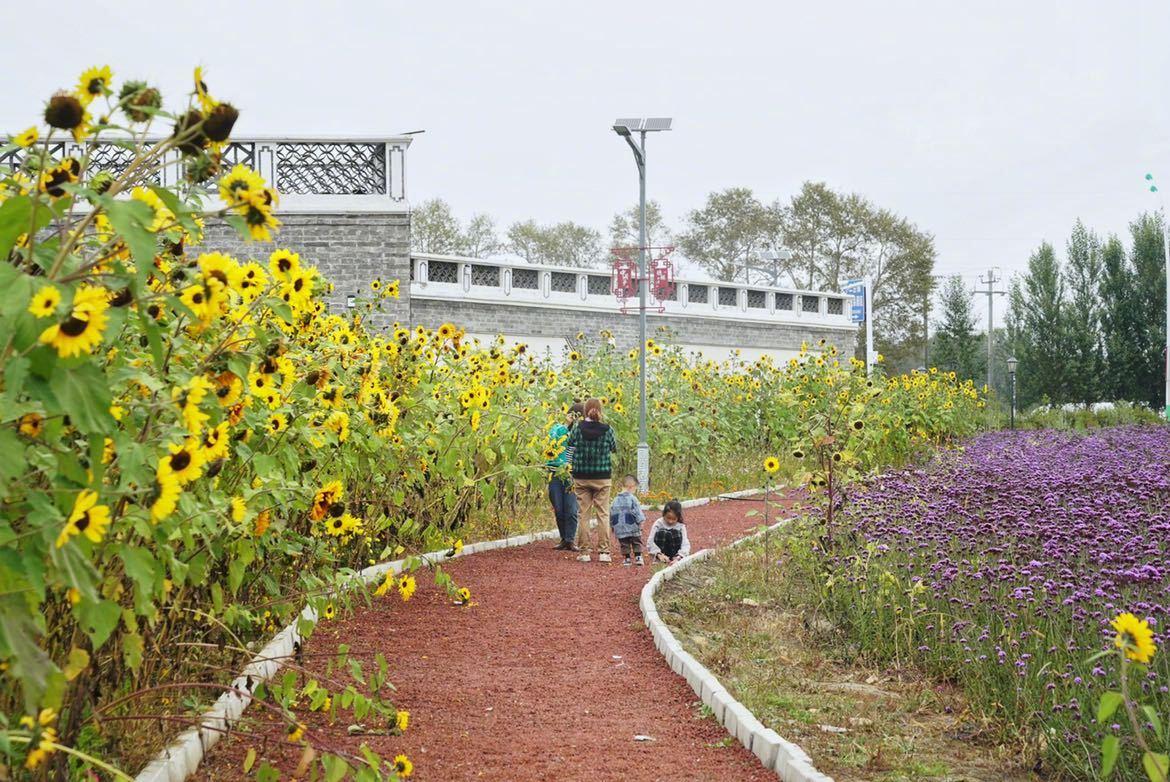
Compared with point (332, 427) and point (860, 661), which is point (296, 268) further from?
point (860, 661)

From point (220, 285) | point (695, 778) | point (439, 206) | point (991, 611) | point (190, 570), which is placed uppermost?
point (439, 206)

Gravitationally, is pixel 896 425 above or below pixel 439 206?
below

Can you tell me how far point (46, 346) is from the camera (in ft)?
8.17

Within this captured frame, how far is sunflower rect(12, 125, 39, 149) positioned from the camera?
10.1 feet

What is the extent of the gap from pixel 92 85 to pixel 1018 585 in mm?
6034

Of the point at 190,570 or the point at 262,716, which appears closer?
the point at 190,570

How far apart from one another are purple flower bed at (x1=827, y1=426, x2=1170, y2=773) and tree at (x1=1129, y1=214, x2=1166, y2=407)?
95.6 feet

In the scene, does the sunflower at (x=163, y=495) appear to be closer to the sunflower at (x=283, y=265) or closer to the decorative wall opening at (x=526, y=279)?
the sunflower at (x=283, y=265)

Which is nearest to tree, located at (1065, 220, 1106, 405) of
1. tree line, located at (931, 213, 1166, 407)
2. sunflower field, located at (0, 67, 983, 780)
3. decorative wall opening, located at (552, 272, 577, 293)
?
tree line, located at (931, 213, 1166, 407)

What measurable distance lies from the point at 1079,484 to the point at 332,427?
7433 mm

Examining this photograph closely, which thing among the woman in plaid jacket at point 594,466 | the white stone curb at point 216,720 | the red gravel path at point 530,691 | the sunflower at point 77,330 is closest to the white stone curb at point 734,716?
the red gravel path at point 530,691

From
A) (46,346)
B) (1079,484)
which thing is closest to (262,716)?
(46,346)

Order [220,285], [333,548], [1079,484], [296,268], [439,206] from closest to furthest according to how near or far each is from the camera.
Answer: [220,285] → [296,268] → [333,548] → [1079,484] → [439,206]

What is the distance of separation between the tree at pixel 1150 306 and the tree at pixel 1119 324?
9 cm
